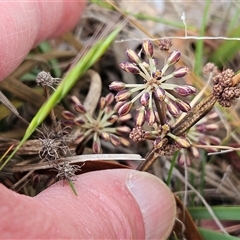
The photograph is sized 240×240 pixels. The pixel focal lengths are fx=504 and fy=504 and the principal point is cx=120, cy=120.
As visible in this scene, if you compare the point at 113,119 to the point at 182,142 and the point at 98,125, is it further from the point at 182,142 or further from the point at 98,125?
the point at 182,142

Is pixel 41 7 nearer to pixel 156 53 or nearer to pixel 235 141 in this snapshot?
pixel 156 53

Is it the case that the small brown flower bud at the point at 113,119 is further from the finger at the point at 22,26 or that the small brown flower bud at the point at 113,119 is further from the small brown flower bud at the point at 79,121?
the finger at the point at 22,26

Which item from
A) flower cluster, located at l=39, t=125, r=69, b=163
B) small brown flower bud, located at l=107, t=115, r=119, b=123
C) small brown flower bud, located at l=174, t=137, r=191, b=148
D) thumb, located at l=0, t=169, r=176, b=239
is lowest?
thumb, located at l=0, t=169, r=176, b=239

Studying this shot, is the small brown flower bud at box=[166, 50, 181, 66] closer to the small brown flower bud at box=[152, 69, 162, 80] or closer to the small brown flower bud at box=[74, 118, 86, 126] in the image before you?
the small brown flower bud at box=[152, 69, 162, 80]

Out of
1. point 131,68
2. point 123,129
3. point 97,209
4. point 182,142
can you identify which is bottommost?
point 97,209

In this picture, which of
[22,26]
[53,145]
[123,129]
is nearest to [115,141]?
[123,129]

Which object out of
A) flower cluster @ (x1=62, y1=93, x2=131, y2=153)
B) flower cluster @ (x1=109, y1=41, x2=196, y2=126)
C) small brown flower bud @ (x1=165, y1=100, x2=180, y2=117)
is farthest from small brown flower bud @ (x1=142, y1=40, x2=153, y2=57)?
flower cluster @ (x1=62, y1=93, x2=131, y2=153)
